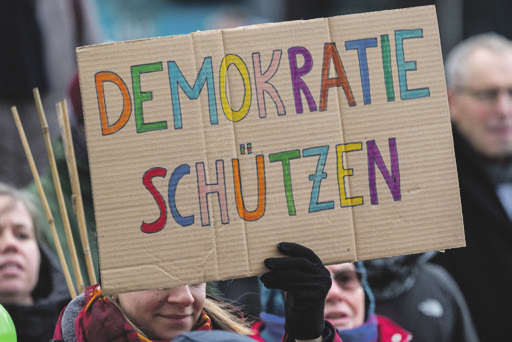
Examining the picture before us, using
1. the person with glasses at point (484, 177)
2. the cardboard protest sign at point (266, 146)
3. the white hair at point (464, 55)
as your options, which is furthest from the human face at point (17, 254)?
the white hair at point (464, 55)

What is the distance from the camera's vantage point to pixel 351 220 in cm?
239

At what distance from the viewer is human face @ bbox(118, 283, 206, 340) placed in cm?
245

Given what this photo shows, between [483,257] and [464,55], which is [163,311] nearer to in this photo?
[483,257]

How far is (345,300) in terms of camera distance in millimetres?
3146

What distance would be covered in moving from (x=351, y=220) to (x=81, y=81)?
2.63ft

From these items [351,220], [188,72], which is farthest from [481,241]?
[188,72]

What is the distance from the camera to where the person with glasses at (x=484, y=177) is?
4410 millimetres

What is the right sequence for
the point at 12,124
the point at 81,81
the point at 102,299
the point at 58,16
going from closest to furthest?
the point at 81,81
the point at 102,299
the point at 12,124
the point at 58,16

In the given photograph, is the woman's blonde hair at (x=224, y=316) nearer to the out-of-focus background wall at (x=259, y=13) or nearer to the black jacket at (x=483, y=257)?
the black jacket at (x=483, y=257)

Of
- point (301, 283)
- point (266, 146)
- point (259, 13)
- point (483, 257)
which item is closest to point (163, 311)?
point (301, 283)

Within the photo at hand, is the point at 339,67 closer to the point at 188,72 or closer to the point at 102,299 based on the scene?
the point at 188,72

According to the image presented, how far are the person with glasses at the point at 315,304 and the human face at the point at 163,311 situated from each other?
0.24 metres

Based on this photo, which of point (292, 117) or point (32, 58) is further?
point (32, 58)

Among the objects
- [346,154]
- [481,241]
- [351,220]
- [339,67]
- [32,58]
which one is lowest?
[481,241]
